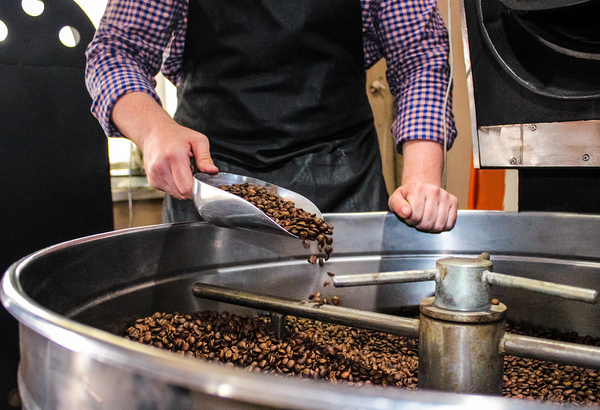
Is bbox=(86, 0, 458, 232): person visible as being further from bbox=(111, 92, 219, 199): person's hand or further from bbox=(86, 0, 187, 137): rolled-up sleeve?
bbox=(111, 92, 219, 199): person's hand

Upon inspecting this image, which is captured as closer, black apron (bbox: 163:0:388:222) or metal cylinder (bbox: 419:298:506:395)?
metal cylinder (bbox: 419:298:506:395)

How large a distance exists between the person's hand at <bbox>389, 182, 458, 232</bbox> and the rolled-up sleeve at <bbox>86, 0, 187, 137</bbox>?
606mm

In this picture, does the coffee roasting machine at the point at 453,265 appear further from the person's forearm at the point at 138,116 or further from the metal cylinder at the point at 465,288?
the person's forearm at the point at 138,116

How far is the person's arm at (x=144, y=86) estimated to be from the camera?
0.91m

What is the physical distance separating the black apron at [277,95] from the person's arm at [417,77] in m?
0.09

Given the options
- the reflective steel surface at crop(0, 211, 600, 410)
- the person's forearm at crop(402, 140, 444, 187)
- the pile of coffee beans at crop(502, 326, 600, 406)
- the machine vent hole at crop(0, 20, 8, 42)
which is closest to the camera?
the reflective steel surface at crop(0, 211, 600, 410)

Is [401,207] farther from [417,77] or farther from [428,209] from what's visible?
[417,77]

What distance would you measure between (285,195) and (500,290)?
16.9 inches

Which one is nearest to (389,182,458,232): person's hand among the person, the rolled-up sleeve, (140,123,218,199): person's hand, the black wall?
the person

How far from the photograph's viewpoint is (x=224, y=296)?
2.47 feet

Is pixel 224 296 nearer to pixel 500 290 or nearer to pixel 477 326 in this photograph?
pixel 477 326

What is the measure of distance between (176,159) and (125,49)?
1.64ft

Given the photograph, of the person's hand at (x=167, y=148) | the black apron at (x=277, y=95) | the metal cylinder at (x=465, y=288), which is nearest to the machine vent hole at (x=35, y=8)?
the black apron at (x=277, y=95)

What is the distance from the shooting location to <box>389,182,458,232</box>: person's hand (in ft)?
2.92
